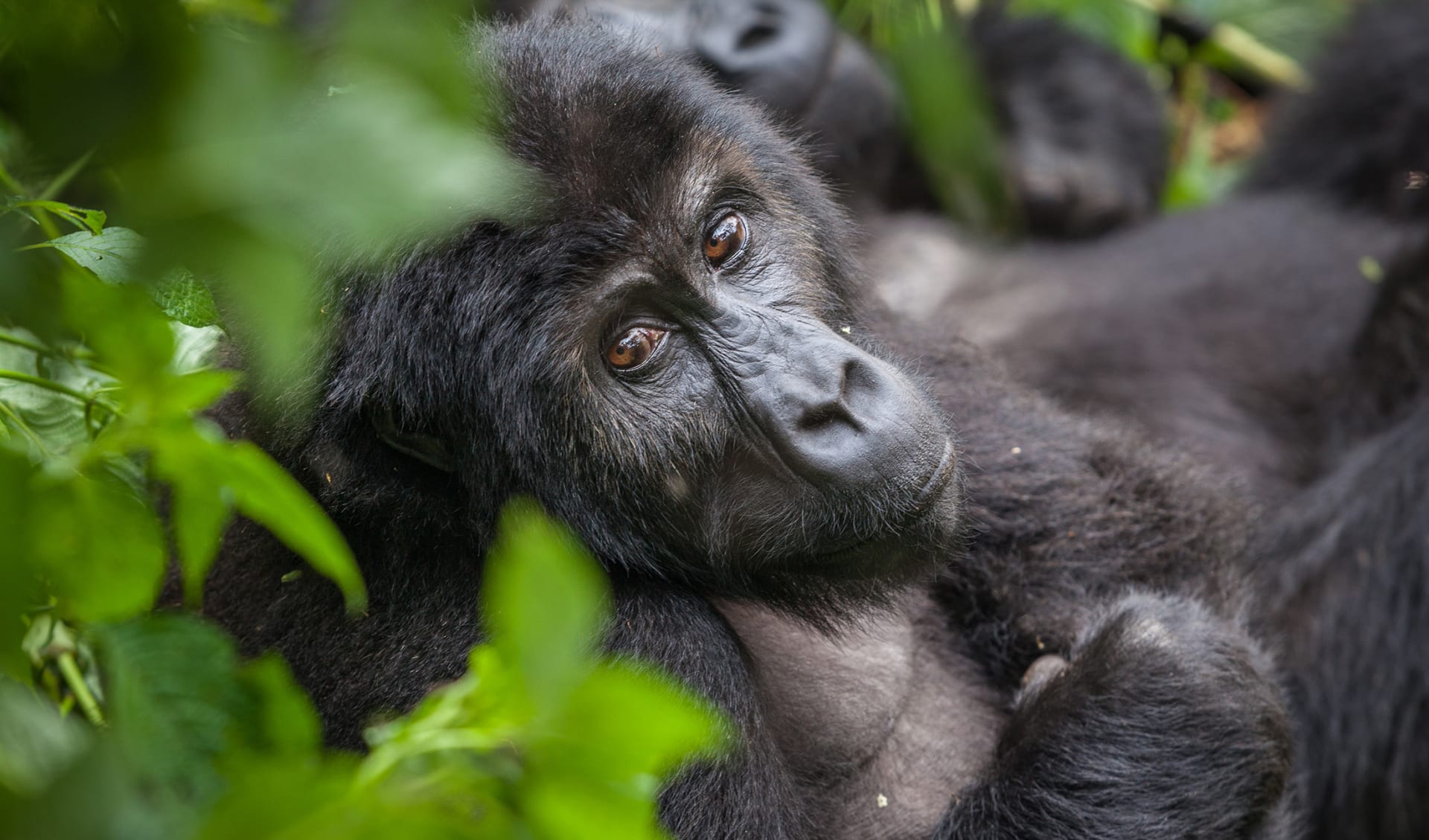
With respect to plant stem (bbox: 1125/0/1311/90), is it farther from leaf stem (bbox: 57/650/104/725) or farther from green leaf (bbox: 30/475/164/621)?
green leaf (bbox: 30/475/164/621)

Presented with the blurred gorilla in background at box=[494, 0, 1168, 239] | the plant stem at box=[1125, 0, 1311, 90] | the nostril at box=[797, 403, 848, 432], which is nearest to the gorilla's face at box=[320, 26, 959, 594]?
the nostril at box=[797, 403, 848, 432]

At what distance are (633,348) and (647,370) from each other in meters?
0.04

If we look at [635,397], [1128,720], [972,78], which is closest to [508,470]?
[635,397]

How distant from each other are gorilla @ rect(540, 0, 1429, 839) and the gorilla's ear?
4.18ft

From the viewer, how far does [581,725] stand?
0.82 metres

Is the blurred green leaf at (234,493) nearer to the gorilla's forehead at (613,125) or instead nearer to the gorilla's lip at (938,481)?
the gorilla's forehead at (613,125)

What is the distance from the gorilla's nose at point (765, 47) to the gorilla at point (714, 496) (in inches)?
47.6

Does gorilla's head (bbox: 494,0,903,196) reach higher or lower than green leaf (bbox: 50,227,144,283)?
lower

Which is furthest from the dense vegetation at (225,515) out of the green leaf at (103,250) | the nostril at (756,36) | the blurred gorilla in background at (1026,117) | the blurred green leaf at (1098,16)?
the blurred green leaf at (1098,16)

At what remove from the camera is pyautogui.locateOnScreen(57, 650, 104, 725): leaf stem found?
7.33ft

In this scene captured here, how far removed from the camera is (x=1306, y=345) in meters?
4.14

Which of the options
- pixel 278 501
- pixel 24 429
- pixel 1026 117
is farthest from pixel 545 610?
pixel 1026 117

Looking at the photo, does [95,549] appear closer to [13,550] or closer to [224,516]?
[224,516]

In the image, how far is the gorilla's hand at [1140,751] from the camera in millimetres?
2340
